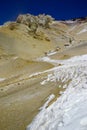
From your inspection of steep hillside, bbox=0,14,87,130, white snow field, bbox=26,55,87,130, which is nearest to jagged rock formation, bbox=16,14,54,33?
steep hillside, bbox=0,14,87,130

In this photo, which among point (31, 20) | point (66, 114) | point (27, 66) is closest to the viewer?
point (66, 114)

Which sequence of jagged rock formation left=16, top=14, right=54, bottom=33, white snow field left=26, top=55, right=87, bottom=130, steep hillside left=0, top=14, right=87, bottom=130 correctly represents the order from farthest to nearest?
jagged rock formation left=16, top=14, right=54, bottom=33 < steep hillside left=0, top=14, right=87, bottom=130 < white snow field left=26, top=55, right=87, bottom=130

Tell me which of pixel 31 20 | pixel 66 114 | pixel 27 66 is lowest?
pixel 66 114

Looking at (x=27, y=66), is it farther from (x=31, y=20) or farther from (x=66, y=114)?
(x=31, y=20)

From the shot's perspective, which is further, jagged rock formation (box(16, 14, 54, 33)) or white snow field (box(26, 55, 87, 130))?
jagged rock formation (box(16, 14, 54, 33))

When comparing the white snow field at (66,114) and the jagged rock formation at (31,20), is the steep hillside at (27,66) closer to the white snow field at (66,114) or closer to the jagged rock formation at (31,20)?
A: the jagged rock formation at (31,20)

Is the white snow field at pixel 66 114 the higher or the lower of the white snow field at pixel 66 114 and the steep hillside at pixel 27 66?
the lower

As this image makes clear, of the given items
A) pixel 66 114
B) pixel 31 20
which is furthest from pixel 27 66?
pixel 31 20

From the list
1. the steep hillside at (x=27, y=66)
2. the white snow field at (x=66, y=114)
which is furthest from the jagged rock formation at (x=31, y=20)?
the white snow field at (x=66, y=114)

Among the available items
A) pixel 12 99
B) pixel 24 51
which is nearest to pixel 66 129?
pixel 12 99

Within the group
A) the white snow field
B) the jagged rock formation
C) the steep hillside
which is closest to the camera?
the white snow field

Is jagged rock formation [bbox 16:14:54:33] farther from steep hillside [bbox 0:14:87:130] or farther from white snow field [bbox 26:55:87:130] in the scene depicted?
white snow field [bbox 26:55:87:130]

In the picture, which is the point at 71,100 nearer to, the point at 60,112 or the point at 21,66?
the point at 60,112
